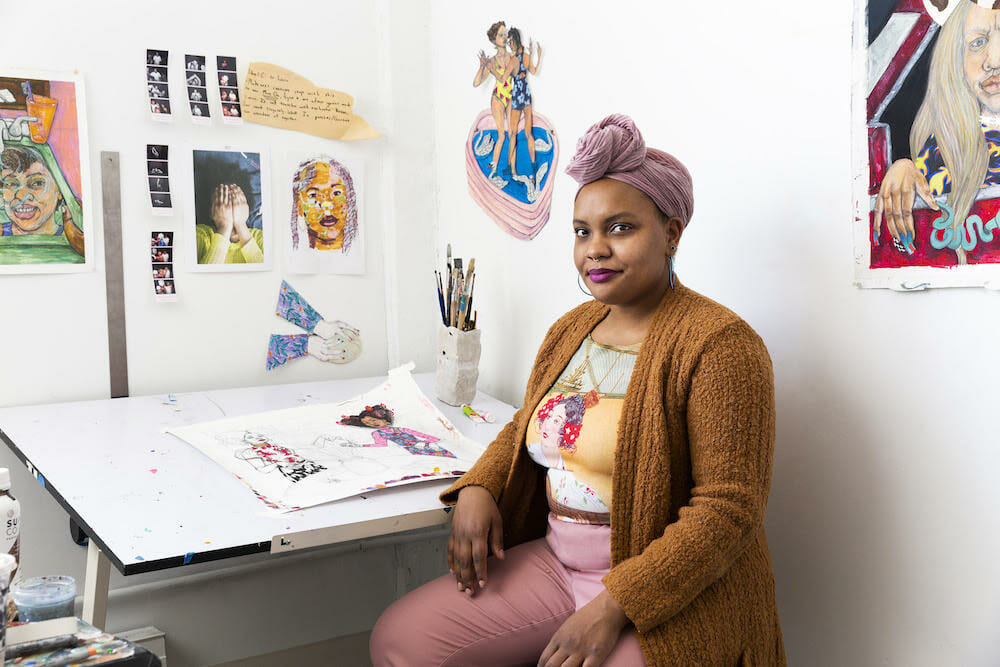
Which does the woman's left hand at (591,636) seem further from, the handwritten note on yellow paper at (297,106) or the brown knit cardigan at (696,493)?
the handwritten note on yellow paper at (297,106)

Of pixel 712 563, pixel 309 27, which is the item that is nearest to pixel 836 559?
pixel 712 563

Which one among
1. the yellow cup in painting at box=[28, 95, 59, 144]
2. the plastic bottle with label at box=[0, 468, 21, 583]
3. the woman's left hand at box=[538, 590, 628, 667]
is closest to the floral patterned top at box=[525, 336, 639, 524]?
the woman's left hand at box=[538, 590, 628, 667]

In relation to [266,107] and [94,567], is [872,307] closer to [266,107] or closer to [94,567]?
[94,567]

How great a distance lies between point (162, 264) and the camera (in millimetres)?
1728

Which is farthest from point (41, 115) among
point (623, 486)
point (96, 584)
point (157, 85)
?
point (623, 486)

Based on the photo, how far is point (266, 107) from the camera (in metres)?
1.80

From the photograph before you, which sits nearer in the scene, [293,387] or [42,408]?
[42,408]

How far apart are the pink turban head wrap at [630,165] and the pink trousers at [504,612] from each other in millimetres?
398

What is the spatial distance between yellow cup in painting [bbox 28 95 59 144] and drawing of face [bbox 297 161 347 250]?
0.49 meters

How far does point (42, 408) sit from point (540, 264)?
967 millimetres

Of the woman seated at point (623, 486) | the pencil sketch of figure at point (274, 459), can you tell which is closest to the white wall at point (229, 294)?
the pencil sketch of figure at point (274, 459)

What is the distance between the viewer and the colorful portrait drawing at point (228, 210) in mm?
1751

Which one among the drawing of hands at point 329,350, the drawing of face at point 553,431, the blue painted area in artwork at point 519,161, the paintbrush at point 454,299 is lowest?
the drawing of face at point 553,431

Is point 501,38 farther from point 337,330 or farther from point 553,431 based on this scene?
point 553,431
